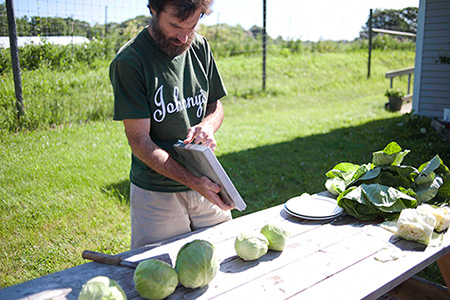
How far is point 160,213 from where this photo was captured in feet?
7.64

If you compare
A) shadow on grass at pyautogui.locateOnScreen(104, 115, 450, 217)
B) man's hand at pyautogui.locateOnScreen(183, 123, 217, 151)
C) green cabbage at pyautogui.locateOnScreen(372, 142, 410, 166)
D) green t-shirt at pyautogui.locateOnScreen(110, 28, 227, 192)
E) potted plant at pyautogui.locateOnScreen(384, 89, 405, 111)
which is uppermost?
green t-shirt at pyautogui.locateOnScreen(110, 28, 227, 192)

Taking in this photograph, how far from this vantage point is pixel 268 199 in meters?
5.00

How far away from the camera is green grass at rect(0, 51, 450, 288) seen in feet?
12.1

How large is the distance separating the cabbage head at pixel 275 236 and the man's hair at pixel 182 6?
1192 millimetres

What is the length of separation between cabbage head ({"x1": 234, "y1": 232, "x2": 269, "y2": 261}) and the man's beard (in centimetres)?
109

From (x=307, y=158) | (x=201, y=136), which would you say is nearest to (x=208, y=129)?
(x=201, y=136)

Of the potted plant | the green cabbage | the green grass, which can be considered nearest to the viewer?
the green cabbage

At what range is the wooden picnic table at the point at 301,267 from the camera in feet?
5.39

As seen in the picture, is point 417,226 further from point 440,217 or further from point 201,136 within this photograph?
point 201,136

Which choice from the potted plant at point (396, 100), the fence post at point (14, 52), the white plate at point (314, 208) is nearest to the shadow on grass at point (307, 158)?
the fence post at point (14, 52)

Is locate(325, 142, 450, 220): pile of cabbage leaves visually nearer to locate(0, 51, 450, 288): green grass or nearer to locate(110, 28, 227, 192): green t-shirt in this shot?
locate(110, 28, 227, 192): green t-shirt

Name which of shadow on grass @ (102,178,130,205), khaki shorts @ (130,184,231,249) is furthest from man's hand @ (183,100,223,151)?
shadow on grass @ (102,178,130,205)

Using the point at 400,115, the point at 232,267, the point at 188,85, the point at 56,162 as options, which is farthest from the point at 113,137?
the point at 400,115

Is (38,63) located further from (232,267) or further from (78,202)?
(232,267)
